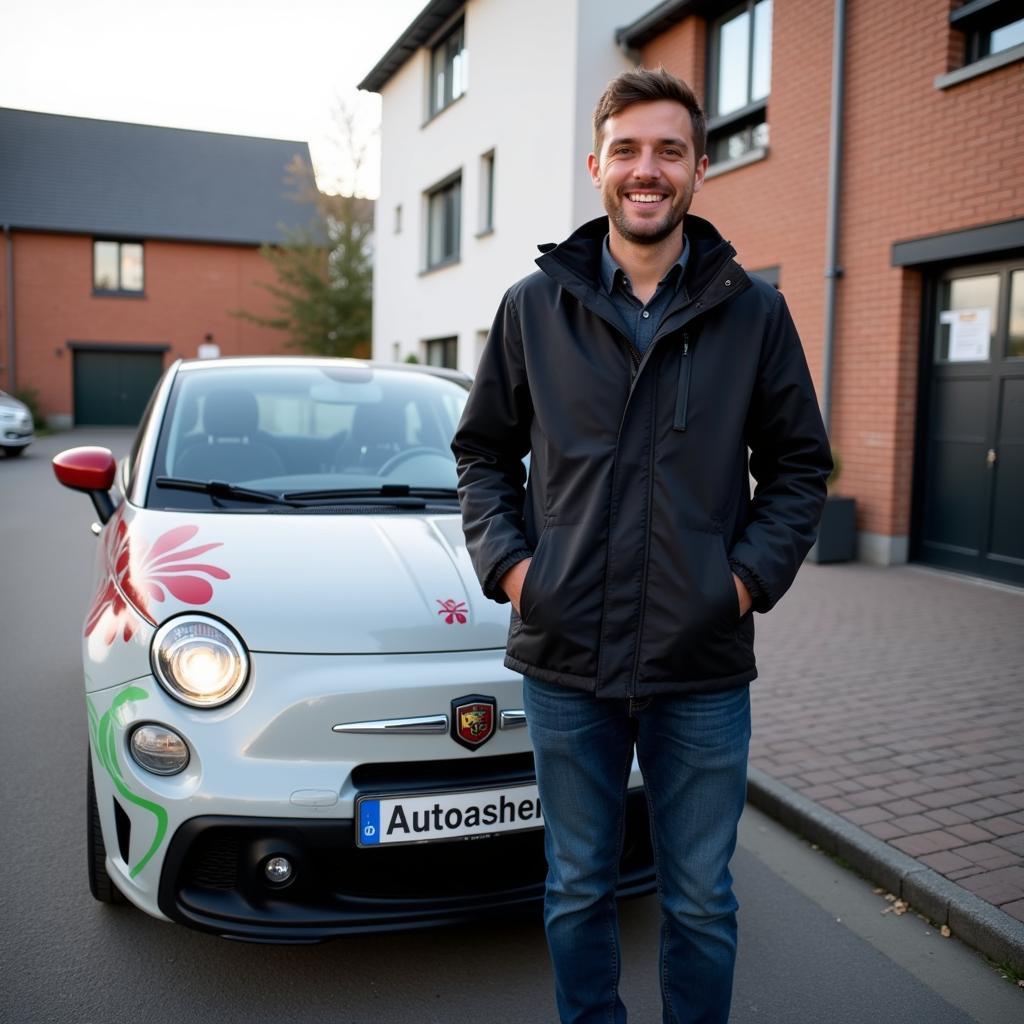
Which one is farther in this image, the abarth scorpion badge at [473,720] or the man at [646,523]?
the abarth scorpion badge at [473,720]

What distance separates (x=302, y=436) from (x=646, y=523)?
2.29m

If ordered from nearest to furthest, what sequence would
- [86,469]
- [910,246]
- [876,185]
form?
[86,469] < [910,246] < [876,185]

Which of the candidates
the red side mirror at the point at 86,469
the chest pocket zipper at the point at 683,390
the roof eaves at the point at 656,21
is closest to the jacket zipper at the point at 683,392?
the chest pocket zipper at the point at 683,390

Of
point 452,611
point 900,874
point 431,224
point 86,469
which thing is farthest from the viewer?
point 431,224

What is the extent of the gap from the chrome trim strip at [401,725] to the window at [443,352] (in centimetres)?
1717

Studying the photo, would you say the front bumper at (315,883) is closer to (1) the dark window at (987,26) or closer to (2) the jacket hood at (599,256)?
(2) the jacket hood at (599,256)

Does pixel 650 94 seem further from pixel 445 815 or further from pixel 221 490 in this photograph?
pixel 221 490

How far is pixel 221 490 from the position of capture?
3.37m

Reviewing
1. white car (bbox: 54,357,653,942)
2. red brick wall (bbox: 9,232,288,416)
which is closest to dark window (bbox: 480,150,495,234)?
white car (bbox: 54,357,653,942)

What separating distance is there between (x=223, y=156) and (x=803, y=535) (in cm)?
3919

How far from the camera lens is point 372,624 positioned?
268 centimetres

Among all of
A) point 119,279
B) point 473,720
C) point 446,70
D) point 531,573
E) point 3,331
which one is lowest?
point 473,720

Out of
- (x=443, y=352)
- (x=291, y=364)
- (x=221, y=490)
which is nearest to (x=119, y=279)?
(x=443, y=352)

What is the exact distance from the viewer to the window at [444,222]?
19453 millimetres
